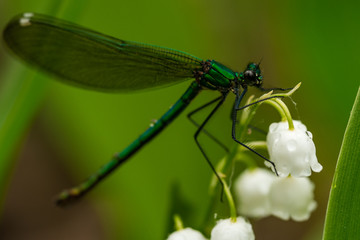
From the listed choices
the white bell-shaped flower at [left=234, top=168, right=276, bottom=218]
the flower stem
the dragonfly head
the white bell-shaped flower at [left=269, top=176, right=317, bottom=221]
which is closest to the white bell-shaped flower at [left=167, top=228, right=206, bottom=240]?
the flower stem

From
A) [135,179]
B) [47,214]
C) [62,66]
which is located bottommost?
[47,214]

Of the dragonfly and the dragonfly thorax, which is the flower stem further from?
the dragonfly thorax

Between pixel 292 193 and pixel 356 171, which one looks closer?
pixel 356 171

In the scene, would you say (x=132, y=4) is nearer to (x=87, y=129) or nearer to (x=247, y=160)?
(x=87, y=129)

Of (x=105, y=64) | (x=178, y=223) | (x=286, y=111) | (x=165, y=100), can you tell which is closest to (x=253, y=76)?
(x=286, y=111)

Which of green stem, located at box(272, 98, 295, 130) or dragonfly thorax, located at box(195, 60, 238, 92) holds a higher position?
green stem, located at box(272, 98, 295, 130)

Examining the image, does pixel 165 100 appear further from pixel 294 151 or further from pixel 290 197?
pixel 294 151

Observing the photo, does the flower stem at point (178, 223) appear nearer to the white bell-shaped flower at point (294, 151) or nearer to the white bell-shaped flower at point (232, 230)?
the white bell-shaped flower at point (232, 230)

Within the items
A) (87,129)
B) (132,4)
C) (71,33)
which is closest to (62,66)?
(71,33)
